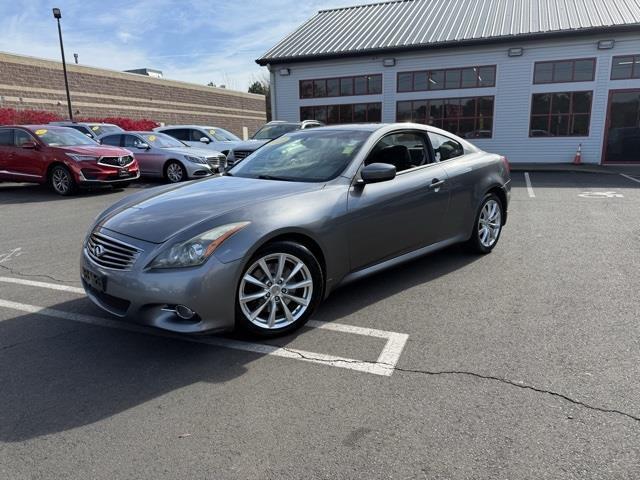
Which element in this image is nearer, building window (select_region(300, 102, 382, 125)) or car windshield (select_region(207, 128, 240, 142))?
car windshield (select_region(207, 128, 240, 142))

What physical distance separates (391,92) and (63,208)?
578 inches

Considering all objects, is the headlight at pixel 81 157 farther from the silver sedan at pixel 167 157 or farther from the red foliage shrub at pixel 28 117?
the red foliage shrub at pixel 28 117

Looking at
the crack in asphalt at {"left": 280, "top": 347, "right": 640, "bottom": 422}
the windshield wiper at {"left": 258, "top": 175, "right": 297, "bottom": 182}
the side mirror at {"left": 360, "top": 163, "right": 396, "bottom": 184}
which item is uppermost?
the side mirror at {"left": 360, "top": 163, "right": 396, "bottom": 184}

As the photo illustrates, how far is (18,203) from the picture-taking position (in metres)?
10.4

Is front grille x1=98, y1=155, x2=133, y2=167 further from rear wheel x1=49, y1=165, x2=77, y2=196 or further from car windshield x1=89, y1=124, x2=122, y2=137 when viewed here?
car windshield x1=89, y1=124, x2=122, y2=137

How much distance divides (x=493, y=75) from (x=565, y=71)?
2.57 meters

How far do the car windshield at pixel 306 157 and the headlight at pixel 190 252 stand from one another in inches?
46.0

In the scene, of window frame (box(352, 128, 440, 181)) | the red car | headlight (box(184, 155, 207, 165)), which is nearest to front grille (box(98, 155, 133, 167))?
the red car

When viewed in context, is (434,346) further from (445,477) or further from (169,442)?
(169,442)

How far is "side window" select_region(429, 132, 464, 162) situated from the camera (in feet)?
16.5

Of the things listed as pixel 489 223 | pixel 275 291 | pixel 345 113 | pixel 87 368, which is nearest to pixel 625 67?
pixel 345 113

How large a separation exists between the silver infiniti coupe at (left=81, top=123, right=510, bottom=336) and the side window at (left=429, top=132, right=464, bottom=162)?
0.02 metres

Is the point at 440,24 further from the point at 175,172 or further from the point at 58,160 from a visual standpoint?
the point at 58,160

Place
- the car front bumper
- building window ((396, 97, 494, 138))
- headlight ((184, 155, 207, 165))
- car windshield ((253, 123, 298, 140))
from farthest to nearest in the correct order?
building window ((396, 97, 494, 138)), car windshield ((253, 123, 298, 140)), headlight ((184, 155, 207, 165)), the car front bumper
